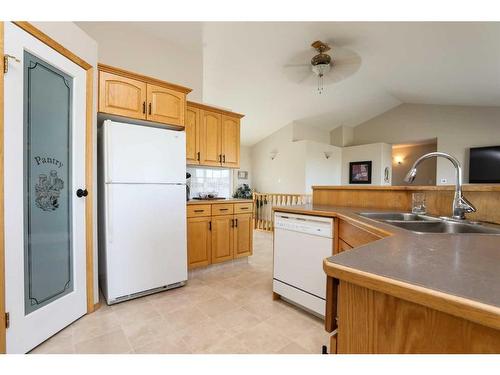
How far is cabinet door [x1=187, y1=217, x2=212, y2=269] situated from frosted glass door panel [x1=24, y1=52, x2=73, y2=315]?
1.08 meters

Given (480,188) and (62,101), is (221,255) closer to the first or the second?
(62,101)

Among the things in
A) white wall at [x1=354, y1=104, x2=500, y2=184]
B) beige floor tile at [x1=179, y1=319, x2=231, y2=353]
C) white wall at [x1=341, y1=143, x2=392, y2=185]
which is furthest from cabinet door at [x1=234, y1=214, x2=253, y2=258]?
white wall at [x1=354, y1=104, x2=500, y2=184]

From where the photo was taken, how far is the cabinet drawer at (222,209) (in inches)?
108

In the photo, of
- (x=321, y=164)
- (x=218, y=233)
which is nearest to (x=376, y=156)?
(x=321, y=164)

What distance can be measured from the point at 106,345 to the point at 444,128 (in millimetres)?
6964

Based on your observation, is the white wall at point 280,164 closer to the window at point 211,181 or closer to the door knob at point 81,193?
the window at point 211,181

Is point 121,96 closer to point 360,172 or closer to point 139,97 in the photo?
point 139,97

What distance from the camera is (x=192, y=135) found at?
2.83 metres

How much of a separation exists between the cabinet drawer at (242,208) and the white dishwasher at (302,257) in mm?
997

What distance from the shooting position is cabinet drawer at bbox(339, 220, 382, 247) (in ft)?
3.96

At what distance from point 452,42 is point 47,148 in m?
4.34

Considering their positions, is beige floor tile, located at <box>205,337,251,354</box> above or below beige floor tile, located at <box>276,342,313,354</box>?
above

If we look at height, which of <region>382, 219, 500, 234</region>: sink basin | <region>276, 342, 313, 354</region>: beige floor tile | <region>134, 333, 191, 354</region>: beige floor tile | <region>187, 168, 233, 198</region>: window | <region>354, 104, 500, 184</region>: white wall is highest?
<region>354, 104, 500, 184</region>: white wall

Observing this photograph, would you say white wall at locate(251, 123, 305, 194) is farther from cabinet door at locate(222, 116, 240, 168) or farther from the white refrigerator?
the white refrigerator
